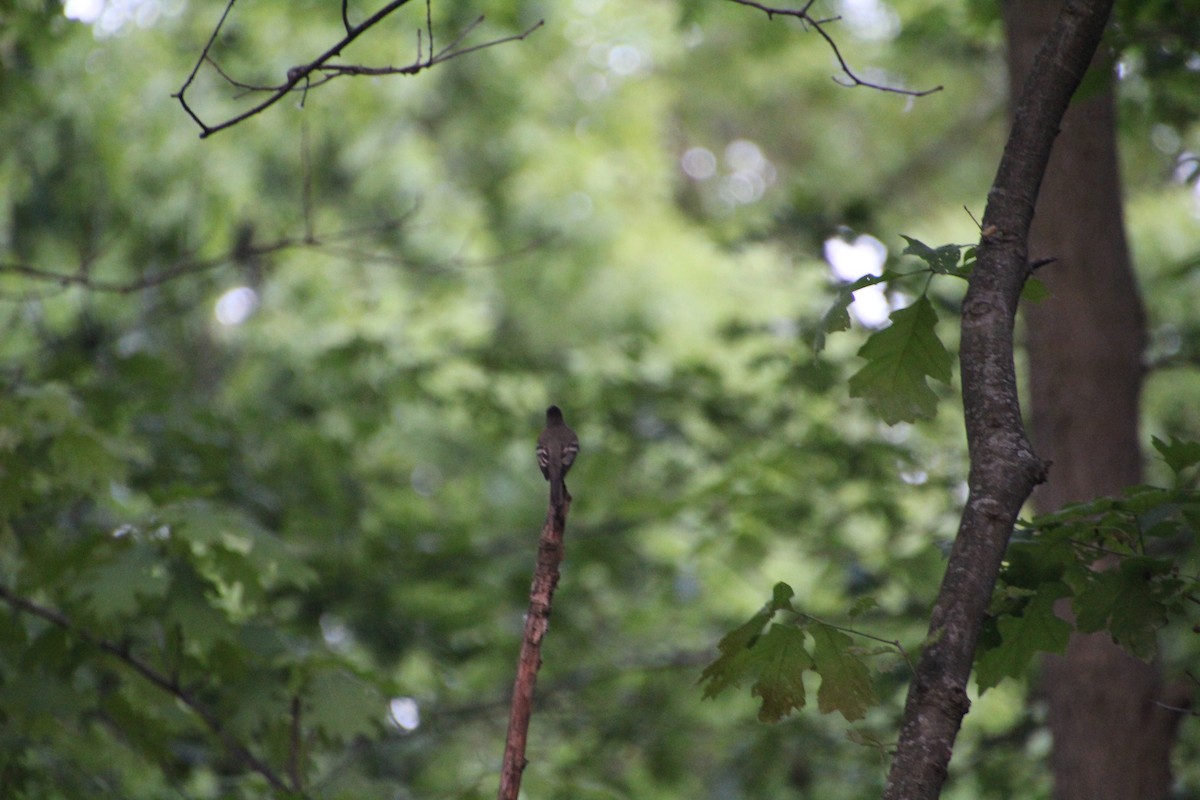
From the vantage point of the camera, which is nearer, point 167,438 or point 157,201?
point 167,438

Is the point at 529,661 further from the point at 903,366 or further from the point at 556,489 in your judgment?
the point at 903,366

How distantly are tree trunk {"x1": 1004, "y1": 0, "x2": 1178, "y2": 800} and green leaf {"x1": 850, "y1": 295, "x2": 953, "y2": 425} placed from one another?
1468 mm

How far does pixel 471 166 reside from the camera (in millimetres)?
9656

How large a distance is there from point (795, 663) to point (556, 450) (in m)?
0.44

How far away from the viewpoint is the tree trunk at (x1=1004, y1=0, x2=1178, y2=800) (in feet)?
9.04

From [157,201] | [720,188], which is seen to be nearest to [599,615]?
[157,201]

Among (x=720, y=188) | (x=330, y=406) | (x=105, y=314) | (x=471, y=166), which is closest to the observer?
(x=330, y=406)

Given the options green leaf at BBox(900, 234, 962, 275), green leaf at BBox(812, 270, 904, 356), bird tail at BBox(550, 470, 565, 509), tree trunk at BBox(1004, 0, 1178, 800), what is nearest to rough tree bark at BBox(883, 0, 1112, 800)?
green leaf at BBox(900, 234, 962, 275)

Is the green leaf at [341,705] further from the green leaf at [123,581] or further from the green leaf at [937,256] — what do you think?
the green leaf at [937,256]

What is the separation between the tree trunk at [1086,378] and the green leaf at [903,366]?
4.82 feet

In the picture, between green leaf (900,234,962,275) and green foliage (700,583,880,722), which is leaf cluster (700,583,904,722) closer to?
green foliage (700,583,880,722)

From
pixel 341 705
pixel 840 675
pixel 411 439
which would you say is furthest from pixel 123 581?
pixel 411 439

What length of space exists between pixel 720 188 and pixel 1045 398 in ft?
38.5

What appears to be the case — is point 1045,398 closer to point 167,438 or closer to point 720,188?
point 167,438
